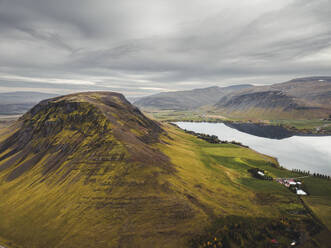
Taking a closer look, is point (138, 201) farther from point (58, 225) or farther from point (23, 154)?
point (23, 154)

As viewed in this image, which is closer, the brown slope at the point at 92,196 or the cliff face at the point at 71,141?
the brown slope at the point at 92,196

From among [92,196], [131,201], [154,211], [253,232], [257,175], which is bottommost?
[257,175]

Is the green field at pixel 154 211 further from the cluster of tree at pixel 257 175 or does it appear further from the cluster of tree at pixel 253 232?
the cluster of tree at pixel 257 175

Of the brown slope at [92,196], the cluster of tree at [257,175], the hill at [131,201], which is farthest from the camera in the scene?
the cluster of tree at [257,175]

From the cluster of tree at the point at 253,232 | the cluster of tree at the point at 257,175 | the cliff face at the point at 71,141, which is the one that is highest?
the cliff face at the point at 71,141

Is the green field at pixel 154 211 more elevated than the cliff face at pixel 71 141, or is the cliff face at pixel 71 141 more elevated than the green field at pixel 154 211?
the cliff face at pixel 71 141

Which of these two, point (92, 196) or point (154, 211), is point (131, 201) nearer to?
point (154, 211)

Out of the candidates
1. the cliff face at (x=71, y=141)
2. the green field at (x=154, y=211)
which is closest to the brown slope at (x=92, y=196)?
the green field at (x=154, y=211)

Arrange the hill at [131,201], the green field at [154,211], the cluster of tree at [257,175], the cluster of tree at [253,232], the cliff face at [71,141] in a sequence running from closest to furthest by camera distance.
Answer: 1. the cluster of tree at [253,232]
2. the green field at [154,211]
3. the hill at [131,201]
4. the cliff face at [71,141]
5. the cluster of tree at [257,175]

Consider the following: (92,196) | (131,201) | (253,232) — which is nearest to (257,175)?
(253,232)
